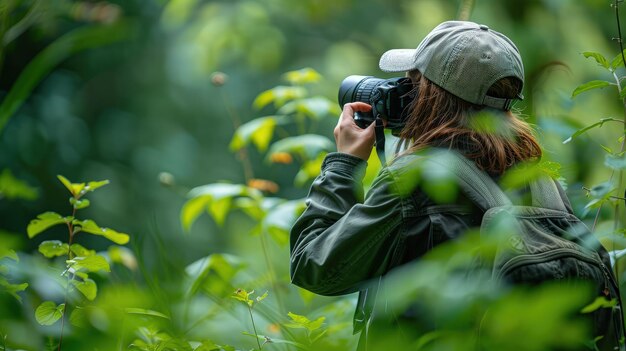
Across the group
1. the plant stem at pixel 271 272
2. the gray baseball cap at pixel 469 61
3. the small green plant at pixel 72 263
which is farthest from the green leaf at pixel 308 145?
the small green plant at pixel 72 263

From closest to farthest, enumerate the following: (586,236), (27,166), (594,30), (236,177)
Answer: (586,236), (594,30), (27,166), (236,177)

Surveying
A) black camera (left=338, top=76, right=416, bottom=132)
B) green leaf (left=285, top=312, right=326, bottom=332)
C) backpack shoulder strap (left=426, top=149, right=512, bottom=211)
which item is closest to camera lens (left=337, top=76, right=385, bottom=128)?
black camera (left=338, top=76, right=416, bottom=132)

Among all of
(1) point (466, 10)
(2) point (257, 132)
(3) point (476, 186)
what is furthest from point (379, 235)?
(2) point (257, 132)

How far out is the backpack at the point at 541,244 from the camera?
38.9 inches

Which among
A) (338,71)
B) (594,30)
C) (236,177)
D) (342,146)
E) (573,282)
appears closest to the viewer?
(573,282)

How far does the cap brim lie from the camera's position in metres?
1.39

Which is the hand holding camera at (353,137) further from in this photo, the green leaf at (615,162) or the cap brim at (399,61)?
the green leaf at (615,162)

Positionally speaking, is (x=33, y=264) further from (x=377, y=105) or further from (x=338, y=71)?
(x=338, y=71)

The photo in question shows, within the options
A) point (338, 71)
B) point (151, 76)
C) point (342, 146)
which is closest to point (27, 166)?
point (151, 76)

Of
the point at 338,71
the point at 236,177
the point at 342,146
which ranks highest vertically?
the point at 342,146

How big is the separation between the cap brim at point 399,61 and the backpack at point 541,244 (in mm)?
246

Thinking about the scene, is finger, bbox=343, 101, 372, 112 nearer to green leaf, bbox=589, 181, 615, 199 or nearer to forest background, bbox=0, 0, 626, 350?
forest background, bbox=0, 0, 626, 350

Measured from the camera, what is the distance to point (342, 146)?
140cm

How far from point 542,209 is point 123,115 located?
15.7 ft
